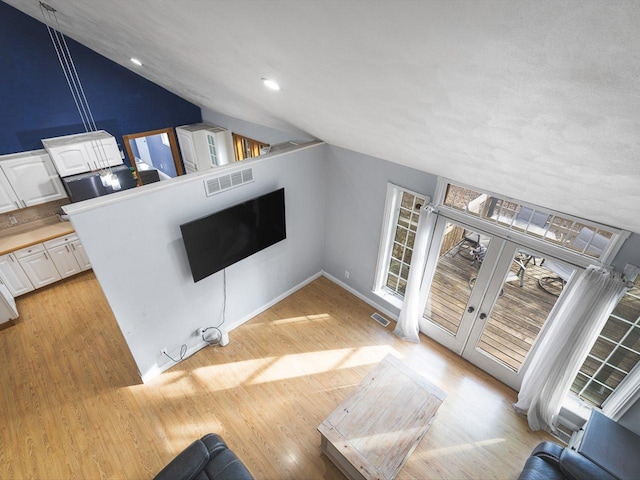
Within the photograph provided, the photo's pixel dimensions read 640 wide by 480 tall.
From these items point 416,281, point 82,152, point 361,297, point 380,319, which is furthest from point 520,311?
point 82,152

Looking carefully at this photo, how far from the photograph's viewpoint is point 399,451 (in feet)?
8.73

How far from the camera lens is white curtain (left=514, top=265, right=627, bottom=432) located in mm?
2596

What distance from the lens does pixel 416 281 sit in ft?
12.7

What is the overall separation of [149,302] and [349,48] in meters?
3.09

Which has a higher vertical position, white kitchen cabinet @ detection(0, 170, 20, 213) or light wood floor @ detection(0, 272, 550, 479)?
white kitchen cabinet @ detection(0, 170, 20, 213)

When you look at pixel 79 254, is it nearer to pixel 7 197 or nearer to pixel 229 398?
pixel 7 197

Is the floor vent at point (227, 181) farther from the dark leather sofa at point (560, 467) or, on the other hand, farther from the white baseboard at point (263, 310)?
the dark leather sofa at point (560, 467)

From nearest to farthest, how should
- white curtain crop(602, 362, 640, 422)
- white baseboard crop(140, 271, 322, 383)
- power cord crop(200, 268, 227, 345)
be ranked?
white curtain crop(602, 362, 640, 422), white baseboard crop(140, 271, 322, 383), power cord crop(200, 268, 227, 345)

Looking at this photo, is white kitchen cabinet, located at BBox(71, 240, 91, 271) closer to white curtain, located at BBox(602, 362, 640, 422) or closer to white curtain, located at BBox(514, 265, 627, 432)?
white curtain, located at BBox(514, 265, 627, 432)

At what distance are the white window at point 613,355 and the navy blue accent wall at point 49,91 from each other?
6.97m

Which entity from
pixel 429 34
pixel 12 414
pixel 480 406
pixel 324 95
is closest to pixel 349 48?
pixel 429 34

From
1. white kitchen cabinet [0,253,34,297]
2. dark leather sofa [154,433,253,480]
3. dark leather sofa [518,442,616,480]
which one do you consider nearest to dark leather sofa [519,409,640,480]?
dark leather sofa [518,442,616,480]

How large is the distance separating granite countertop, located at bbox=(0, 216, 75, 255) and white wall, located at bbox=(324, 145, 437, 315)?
403 centimetres

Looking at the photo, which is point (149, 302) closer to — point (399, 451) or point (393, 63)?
point (399, 451)
